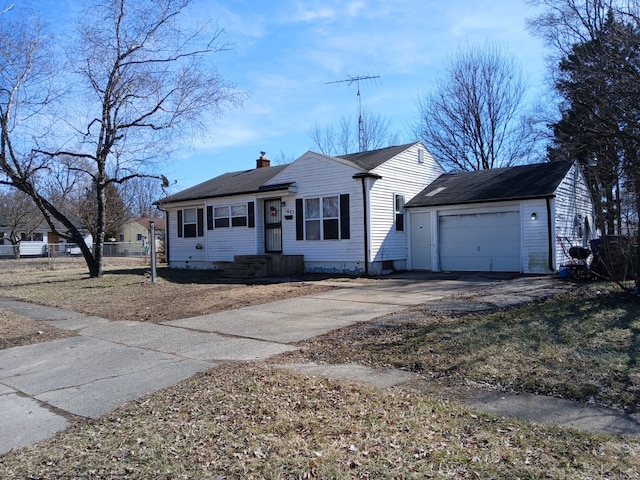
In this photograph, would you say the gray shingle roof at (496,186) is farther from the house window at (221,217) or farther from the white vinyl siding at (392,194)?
the house window at (221,217)

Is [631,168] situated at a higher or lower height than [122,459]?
higher

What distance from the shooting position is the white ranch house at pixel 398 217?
16.0 m

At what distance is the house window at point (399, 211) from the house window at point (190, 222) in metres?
9.15

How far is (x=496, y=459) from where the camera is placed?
328 cm

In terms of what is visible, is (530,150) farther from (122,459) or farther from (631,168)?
(122,459)

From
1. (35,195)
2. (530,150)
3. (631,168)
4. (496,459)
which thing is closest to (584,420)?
(496,459)

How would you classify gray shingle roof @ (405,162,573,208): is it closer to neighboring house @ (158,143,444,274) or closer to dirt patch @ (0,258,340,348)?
neighboring house @ (158,143,444,274)

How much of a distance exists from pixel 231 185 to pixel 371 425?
61.6 feet

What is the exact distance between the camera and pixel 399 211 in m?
18.3

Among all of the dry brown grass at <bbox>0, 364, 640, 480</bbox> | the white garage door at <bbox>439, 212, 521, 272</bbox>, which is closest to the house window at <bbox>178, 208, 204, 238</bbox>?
the white garage door at <bbox>439, 212, 521, 272</bbox>

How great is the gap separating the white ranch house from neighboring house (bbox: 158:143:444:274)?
4cm

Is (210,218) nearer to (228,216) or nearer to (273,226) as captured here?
(228,216)

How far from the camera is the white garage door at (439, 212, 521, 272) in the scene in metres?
16.2

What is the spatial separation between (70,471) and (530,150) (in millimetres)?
32562
